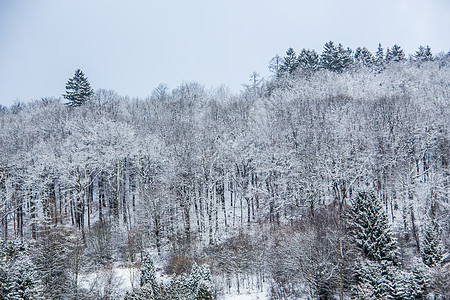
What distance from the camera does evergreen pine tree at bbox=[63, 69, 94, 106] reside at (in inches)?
2394

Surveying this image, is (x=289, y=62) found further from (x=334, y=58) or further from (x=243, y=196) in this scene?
(x=243, y=196)

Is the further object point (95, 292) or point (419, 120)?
point (419, 120)

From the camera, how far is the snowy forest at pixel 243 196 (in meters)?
22.5

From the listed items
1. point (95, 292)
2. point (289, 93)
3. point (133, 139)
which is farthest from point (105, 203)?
point (289, 93)

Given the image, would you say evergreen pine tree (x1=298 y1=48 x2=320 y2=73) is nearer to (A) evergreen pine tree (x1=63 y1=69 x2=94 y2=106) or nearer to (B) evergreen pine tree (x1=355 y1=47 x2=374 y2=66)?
(B) evergreen pine tree (x1=355 y1=47 x2=374 y2=66)

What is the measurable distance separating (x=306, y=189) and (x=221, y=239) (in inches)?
386

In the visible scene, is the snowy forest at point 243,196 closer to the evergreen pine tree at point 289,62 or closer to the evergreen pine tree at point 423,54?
the evergreen pine tree at point 289,62

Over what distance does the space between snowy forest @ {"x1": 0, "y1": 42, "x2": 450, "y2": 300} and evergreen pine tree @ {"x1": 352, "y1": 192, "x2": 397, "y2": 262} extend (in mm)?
92

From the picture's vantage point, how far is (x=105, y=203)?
4475 cm

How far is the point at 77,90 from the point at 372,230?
56292 mm

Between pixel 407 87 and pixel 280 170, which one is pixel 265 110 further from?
pixel 407 87

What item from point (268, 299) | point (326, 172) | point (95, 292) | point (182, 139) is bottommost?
point (268, 299)

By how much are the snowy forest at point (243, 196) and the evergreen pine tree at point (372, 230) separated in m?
0.09

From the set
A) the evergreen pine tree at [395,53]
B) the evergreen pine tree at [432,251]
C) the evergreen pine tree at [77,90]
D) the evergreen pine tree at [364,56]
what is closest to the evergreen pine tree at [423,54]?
the evergreen pine tree at [395,53]
